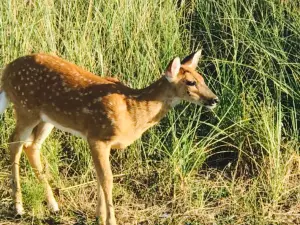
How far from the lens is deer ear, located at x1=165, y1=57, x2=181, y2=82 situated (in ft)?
15.1

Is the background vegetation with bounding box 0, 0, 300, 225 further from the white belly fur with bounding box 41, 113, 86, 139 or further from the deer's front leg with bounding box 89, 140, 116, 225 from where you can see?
the white belly fur with bounding box 41, 113, 86, 139

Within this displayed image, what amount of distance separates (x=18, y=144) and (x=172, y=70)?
139 centimetres

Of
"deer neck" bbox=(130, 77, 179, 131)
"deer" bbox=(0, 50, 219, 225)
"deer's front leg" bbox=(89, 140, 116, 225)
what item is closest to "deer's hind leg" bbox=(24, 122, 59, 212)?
"deer" bbox=(0, 50, 219, 225)

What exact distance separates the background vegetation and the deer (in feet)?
0.80

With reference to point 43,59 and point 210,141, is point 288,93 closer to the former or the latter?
point 210,141

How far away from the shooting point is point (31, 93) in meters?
5.02

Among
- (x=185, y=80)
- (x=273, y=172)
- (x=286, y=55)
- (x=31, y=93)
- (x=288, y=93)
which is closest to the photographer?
(x=185, y=80)

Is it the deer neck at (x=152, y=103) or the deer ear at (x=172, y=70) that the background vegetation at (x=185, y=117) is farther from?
the deer ear at (x=172, y=70)

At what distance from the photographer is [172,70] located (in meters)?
4.62

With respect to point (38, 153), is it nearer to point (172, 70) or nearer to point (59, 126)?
point (59, 126)

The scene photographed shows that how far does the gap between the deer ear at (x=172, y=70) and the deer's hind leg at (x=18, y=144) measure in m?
1.12

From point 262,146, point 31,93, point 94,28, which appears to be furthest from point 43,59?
point 262,146

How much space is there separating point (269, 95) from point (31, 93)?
2182 mm

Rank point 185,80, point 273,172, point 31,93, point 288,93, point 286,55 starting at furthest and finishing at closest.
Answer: point 286,55 < point 288,93 < point 273,172 < point 31,93 < point 185,80
